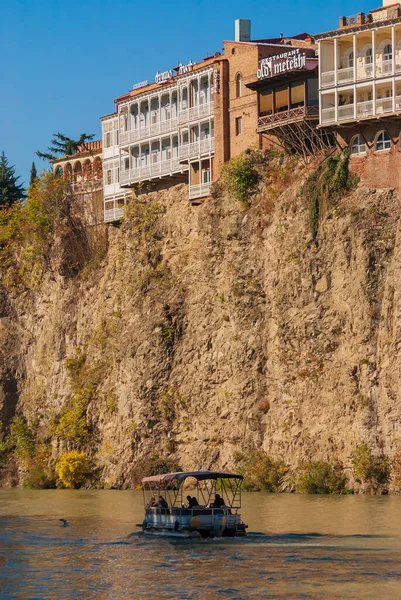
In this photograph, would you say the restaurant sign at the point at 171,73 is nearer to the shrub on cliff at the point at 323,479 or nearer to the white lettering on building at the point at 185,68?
the white lettering on building at the point at 185,68

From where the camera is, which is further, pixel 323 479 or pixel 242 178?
pixel 242 178

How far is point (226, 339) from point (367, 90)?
1746cm

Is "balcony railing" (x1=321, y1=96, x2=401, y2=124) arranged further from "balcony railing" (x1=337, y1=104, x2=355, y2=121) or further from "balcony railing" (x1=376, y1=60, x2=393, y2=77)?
"balcony railing" (x1=376, y1=60, x2=393, y2=77)

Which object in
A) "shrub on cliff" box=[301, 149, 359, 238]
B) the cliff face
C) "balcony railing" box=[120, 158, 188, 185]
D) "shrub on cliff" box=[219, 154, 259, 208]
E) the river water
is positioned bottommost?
the river water

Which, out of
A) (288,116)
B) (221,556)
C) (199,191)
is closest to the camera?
(221,556)

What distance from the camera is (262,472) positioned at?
7269 cm

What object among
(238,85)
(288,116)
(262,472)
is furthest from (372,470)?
(238,85)

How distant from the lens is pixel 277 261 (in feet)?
252

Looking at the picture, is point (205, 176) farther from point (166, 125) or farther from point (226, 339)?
point (226, 339)

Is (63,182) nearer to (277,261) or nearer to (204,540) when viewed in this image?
(277,261)

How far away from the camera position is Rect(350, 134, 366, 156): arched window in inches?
2938

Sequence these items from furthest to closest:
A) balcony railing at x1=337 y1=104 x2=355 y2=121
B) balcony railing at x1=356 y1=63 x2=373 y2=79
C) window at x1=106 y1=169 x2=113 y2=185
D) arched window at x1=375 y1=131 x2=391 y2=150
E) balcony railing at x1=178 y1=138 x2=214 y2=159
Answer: window at x1=106 y1=169 x2=113 y2=185 → balcony railing at x1=178 y1=138 x2=214 y2=159 → balcony railing at x1=337 y1=104 x2=355 y2=121 → balcony railing at x1=356 y1=63 x2=373 y2=79 → arched window at x1=375 y1=131 x2=391 y2=150

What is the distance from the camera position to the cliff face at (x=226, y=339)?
70625 mm

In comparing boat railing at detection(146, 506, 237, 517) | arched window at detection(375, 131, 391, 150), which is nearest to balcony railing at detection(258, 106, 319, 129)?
arched window at detection(375, 131, 391, 150)
